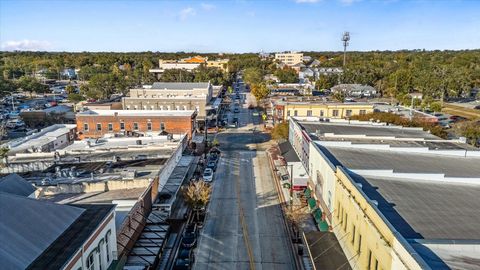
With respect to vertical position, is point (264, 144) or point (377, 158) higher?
point (377, 158)

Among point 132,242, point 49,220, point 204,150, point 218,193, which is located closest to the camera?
point 49,220

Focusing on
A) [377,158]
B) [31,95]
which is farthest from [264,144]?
[31,95]

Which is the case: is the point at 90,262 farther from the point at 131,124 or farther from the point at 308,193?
the point at 131,124

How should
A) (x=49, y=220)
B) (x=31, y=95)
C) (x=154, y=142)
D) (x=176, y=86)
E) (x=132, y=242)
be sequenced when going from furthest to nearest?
(x=31, y=95), (x=176, y=86), (x=154, y=142), (x=132, y=242), (x=49, y=220)

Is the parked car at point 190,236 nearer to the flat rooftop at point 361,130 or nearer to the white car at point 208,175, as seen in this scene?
the white car at point 208,175

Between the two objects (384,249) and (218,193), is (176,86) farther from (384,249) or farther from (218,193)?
(384,249)

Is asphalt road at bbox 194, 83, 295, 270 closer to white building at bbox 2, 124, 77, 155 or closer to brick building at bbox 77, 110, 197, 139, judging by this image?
brick building at bbox 77, 110, 197, 139
